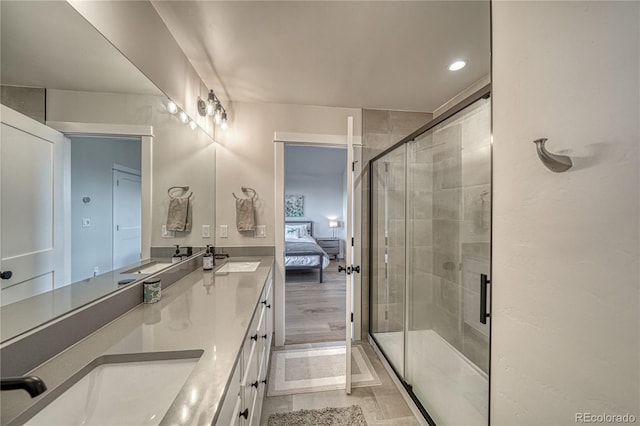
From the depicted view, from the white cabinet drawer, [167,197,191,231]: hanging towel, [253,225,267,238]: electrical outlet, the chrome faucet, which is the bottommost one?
the white cabinet drawer

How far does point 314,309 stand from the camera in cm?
339

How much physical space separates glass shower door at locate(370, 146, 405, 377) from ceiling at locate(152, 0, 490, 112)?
685mm

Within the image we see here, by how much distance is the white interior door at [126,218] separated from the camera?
1.12m

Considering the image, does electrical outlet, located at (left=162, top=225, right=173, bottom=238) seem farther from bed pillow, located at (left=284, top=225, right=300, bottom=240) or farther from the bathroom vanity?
bed pillow, located at (left=284, top=225, right=300, bottom=240)

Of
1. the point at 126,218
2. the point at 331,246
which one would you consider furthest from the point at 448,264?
the point at 331,246

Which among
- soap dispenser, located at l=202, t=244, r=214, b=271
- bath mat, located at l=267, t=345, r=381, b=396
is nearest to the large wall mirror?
soap dispenser, located at l=202, t=244, r=214, b=271

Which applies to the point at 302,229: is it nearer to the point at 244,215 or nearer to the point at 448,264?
the point at 244,215

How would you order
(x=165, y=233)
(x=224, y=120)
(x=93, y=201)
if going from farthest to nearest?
(x=224, y=120), (x=165, y=233), (x=93, y=201)

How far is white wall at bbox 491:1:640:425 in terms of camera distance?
1.80ft

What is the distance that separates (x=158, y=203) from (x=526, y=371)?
1945mm

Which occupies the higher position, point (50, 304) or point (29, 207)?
point (29, 207)

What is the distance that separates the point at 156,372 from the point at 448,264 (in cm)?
211

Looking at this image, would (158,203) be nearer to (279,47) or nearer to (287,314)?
(279,47)

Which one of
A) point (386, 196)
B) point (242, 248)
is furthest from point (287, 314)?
point (386, 196)
